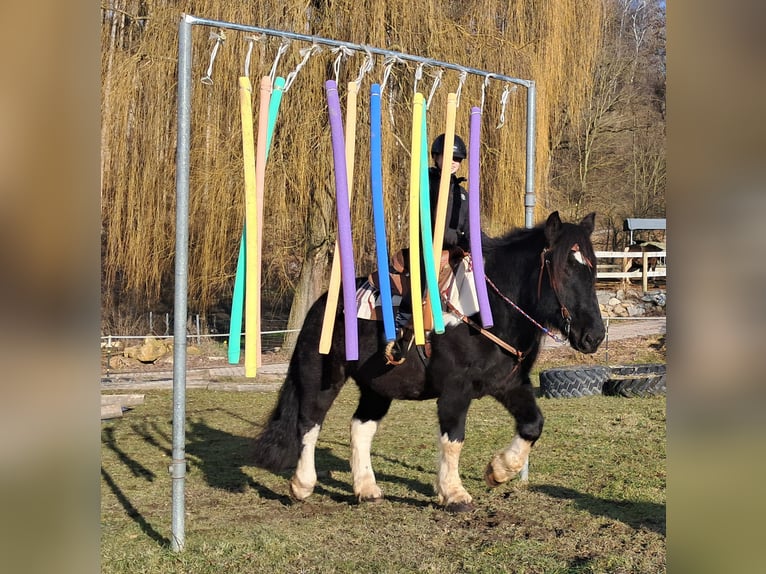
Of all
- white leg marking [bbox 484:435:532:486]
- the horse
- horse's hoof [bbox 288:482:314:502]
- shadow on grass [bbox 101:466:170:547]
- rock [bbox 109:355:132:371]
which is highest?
the horse

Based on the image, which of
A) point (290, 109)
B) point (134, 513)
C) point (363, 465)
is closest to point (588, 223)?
point (363, 465)

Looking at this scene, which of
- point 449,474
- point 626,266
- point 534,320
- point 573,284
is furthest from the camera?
point 626,266

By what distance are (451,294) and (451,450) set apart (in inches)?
40.4

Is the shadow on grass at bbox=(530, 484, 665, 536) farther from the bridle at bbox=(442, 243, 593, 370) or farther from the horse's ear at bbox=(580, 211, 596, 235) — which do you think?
the horse's ear at bbox=(580, 211, 596, 235)

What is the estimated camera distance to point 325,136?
1134 centimetres

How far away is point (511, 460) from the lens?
206 inches

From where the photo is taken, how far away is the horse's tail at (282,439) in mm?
5719

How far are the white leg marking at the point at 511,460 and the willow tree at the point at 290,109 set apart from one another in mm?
5614

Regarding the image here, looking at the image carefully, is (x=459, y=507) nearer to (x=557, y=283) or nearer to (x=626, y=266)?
(x=557, y=283)

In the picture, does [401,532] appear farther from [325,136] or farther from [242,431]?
[325,136]

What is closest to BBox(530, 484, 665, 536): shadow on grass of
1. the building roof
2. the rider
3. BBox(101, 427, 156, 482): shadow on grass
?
the rider

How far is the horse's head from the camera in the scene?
483 cm
